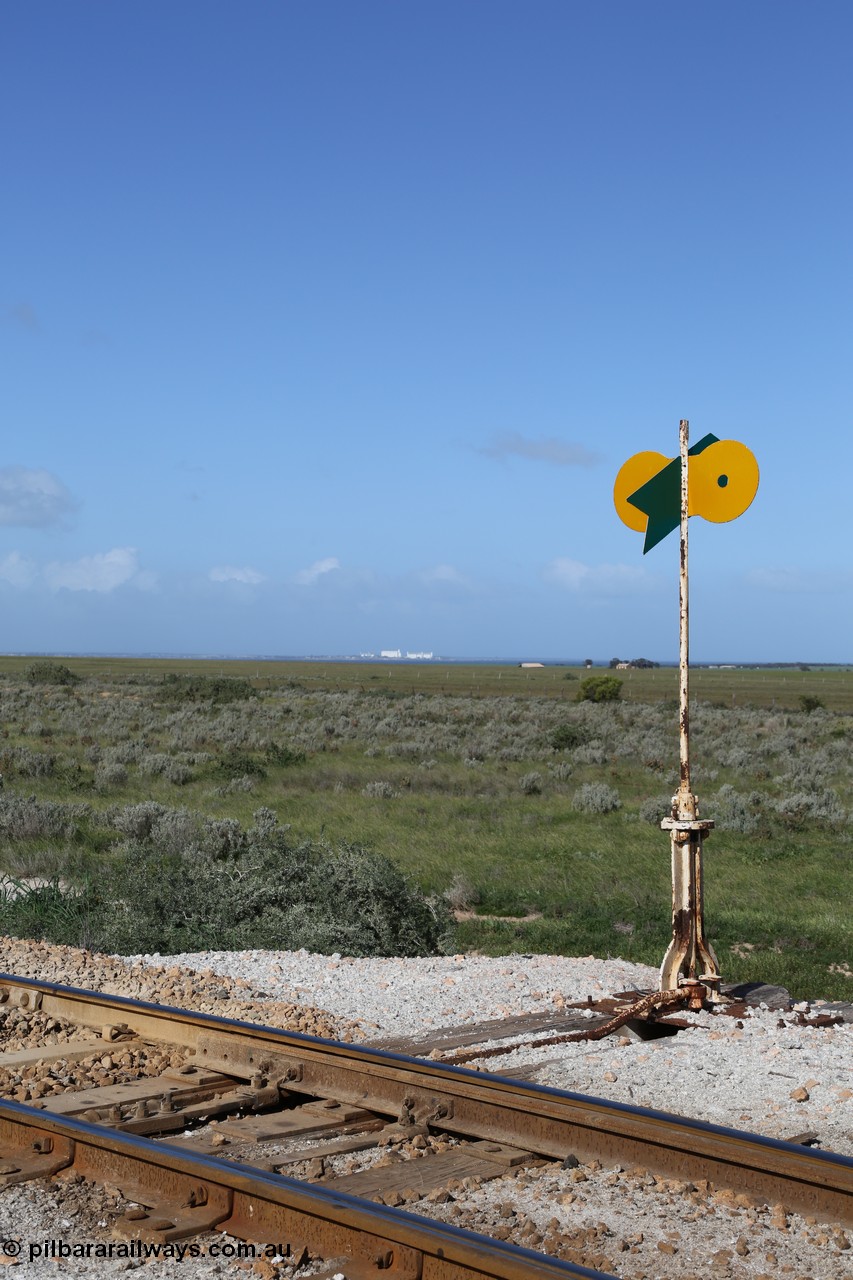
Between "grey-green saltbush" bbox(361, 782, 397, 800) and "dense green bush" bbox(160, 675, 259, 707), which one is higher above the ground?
"dense green bush" bbox(160, 675, 259, 707)

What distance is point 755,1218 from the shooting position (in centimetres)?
458

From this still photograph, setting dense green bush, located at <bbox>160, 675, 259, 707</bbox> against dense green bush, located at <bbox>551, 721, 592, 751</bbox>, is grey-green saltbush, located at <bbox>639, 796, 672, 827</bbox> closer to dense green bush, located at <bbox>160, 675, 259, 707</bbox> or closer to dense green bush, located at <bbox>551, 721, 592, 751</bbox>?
dense green bush, located at <bbox>551, 721, 592, 751</bbox>

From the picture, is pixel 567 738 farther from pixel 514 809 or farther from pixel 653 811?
pixel 653 811

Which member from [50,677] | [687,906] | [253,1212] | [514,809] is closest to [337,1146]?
[253,1212]

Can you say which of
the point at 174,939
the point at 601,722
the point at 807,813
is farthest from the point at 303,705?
the point at 174,939

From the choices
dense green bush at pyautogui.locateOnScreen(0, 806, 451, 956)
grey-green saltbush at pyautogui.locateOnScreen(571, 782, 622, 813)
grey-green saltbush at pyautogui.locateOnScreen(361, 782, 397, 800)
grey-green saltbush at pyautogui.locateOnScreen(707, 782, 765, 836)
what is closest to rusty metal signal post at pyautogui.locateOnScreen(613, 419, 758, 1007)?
dense green bush at pyautogui.locateOnScreen(0, 806, 451, 956)

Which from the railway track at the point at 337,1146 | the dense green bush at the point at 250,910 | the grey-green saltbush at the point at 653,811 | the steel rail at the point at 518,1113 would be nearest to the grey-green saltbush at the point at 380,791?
the grey-green saltbush at the point at 653,811

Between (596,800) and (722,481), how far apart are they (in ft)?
46.3

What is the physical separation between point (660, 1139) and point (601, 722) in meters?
40.1

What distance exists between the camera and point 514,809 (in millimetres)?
22984

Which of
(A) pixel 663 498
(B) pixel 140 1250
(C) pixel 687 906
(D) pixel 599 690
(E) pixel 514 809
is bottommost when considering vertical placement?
(E) pixel 514 809

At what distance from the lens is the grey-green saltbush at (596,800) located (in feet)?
74.0

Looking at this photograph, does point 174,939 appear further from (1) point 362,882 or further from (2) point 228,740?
(2) point 228,740

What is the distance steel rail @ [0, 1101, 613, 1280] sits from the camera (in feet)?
12.2
